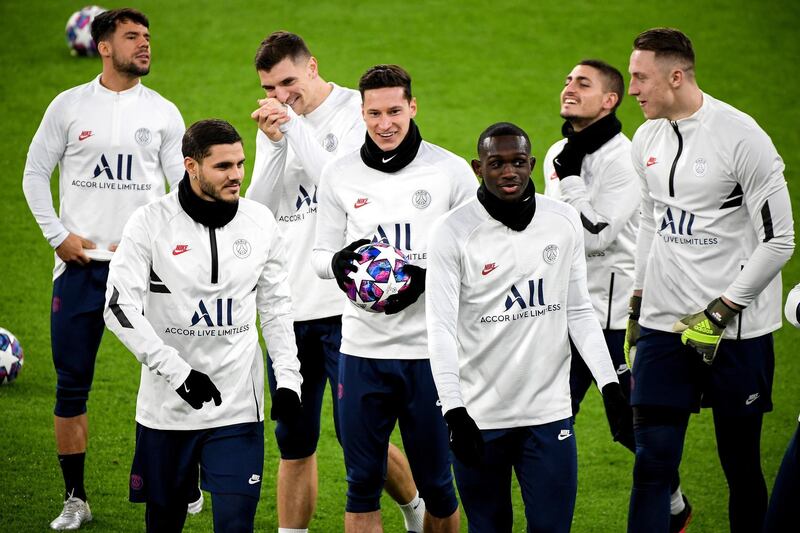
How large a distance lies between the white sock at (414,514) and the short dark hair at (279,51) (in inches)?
88.8

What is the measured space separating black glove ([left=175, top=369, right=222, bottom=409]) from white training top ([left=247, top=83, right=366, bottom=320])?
1.20 meters

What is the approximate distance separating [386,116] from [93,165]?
202 centimetres

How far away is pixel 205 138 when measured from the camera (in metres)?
4.91

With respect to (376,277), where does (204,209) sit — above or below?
above

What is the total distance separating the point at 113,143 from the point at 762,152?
3.32 metres

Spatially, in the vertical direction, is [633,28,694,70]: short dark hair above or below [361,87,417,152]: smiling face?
above

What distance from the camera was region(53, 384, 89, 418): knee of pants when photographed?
632 centimetres

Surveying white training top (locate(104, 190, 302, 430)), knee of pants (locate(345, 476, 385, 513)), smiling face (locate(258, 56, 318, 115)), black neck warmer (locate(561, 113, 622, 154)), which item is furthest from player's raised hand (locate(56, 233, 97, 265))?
black neck warmer (locate(561, 113, 622, 154))

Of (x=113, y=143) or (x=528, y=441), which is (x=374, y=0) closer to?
A: (x=113, y=143)

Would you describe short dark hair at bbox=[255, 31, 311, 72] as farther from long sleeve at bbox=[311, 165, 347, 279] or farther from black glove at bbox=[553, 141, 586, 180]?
black glove at bbox=[553, 141, 586, 180]

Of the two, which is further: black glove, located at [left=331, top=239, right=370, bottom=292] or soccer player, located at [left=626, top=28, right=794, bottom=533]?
soccer player, located at [left=626, top=28, right=794, bottom=533]

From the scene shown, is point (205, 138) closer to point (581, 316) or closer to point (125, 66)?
point (581, 316)

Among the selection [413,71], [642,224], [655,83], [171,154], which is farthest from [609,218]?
[413,71]

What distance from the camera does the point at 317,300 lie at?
583 centimetres
